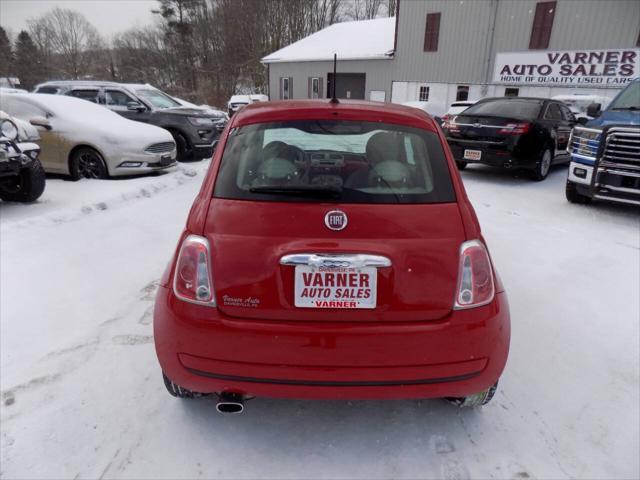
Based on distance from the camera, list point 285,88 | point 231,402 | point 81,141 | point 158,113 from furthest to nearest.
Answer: point 285,88, point 158,113, point 81,141, point 231,402

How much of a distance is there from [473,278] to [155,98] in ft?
37.4

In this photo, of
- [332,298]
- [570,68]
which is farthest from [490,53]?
[332,298]

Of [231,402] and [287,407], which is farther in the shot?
[287,407]

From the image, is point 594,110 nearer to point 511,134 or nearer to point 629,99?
point 629,99

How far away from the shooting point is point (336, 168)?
7.31 feet

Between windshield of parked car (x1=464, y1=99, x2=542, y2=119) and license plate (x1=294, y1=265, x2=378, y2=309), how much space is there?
25.3ft

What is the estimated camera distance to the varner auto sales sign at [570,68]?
18.5m

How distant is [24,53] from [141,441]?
6884 centimetres

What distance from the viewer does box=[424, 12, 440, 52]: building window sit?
2398 cm

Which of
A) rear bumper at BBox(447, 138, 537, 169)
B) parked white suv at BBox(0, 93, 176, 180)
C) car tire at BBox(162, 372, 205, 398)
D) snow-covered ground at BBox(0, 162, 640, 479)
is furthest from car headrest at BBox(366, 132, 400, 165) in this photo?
parked white suv at BBox(0, 93, 176, 180)

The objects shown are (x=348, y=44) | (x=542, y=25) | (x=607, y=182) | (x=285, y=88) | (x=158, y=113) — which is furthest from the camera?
(x=285, y=88)

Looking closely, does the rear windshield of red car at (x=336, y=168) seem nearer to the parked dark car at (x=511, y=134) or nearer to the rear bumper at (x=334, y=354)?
the rear bumper at (x=334, y=354)

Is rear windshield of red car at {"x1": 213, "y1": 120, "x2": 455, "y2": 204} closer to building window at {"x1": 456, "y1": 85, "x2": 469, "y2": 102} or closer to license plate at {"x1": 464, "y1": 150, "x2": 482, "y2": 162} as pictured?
license plate at {"x1": 464, "y1": 150, "x2": 482, "y2": 162}

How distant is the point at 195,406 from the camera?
2.38m
